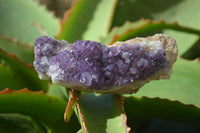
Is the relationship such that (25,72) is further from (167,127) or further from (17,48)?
(167,127)

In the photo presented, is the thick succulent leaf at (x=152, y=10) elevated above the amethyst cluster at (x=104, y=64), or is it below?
above

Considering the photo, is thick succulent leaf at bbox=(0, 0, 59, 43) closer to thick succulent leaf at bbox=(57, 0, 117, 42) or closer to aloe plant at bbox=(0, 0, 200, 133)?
aloe plant at bbox=(0, 0, 200, 133)

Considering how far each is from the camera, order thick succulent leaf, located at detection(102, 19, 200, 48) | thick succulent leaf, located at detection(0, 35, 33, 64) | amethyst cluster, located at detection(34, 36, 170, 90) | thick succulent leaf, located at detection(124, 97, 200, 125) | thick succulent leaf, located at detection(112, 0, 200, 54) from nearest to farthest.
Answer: amethyst cluster, located at detection(34, 36, 170, 90) < thick succulent leaf, located at detection(124, 97, 200, 125) < thick succulent leaf, located at detection(102, 19, 200, 48) < thick succulent leaf, located at detection(0, 35, 33, 64) < thick succulent leaf, located at detection(112, 0, 200, 54)

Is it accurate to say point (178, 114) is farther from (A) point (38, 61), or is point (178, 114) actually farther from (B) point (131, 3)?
(B) point (131, 3)

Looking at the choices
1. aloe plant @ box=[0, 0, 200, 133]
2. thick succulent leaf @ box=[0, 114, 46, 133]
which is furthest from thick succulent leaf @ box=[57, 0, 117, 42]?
thick succulent leaf @ box=[0, 114, 46, 133]

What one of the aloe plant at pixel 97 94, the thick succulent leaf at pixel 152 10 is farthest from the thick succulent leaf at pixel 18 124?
the thick succulent leaf at pixel 152 10

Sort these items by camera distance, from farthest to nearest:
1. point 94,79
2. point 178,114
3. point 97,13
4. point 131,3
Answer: point 131,3, point 97,13, point 178,114, point 94,79

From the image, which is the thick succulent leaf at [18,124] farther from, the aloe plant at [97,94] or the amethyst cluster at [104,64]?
the amethyst cluster at [104,64]

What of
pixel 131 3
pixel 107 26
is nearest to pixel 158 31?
pixel 107 26
